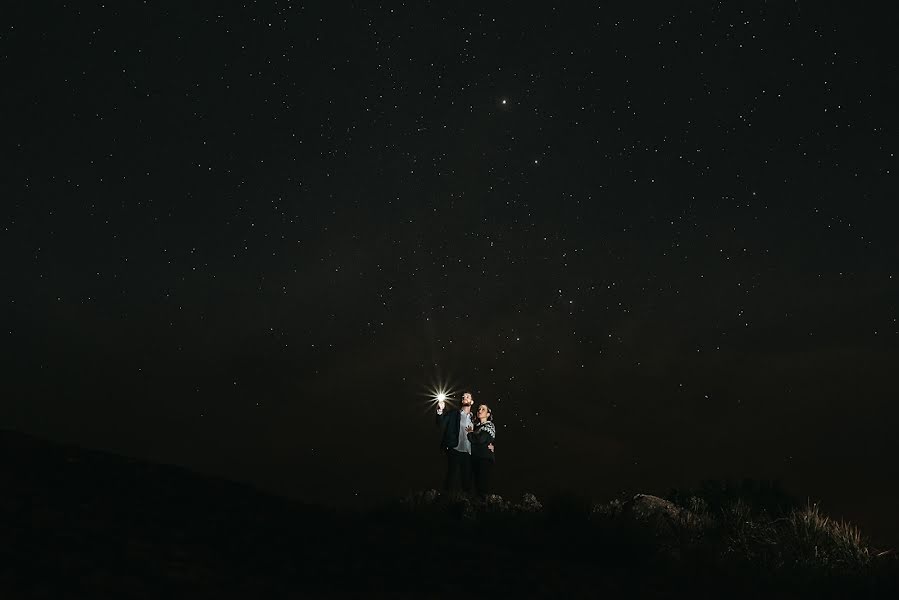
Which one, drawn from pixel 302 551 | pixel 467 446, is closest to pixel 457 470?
pixel 467 446

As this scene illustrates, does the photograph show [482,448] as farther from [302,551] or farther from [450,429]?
[302,551]

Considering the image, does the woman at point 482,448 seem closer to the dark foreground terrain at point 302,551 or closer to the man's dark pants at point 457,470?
the man's dark pants at point 457,470

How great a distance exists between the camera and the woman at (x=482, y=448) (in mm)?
13820

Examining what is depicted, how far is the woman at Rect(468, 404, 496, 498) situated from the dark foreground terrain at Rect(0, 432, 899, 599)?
17.0ft

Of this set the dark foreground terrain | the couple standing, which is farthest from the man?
the dark foreground terrain

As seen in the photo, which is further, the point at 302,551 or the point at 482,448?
the point at 482,448

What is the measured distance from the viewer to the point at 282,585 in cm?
373

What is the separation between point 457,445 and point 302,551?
366 inches

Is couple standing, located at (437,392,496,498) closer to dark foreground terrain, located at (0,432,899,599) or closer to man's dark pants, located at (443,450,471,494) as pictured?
man's dark pants, located at (443,450,471,494)

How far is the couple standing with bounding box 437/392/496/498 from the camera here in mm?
13758

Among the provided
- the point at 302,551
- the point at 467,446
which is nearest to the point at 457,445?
the point at 467,446

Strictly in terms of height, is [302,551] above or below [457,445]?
below

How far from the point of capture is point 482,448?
1380 centimetres

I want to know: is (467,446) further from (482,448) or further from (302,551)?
(302,551)
